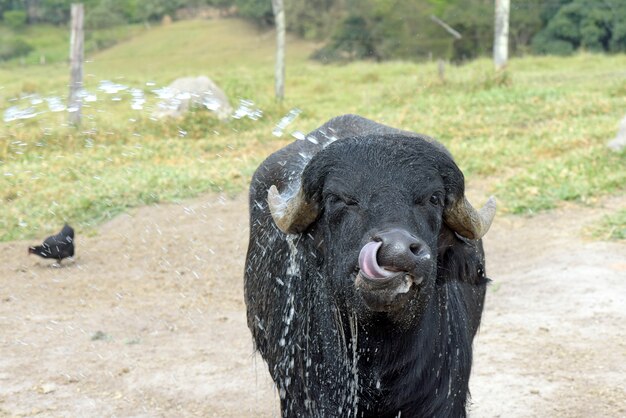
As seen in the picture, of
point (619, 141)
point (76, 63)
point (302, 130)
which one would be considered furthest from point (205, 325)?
point (76, 63)

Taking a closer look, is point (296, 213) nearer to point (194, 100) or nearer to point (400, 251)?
point (400, 251)

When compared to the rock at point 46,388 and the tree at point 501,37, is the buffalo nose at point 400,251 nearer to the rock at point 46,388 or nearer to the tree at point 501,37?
the rock at point 46,388

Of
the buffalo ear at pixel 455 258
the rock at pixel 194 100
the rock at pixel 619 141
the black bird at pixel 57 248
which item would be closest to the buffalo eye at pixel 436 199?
the buffalo ear at pixel 455 258

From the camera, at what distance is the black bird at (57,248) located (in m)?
7.86

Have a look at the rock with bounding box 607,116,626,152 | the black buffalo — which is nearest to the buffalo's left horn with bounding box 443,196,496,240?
the black buffalo

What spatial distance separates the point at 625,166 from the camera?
33.9 ft

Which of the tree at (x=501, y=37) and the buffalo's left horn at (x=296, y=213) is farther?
the tree at (x=501, y=37)

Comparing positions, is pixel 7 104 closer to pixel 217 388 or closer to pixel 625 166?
pixel 625 166

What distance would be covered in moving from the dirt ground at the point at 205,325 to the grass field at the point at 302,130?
657 millimetres

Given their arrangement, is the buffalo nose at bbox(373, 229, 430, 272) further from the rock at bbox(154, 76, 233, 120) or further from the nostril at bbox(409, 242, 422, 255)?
the rock at bbox(154, 76, 233, 120)

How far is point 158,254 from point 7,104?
40.2 feet

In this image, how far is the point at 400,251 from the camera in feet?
8.61

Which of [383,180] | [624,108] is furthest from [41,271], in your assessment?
[624,108]

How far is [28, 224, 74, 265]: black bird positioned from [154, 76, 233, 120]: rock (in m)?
5.80
